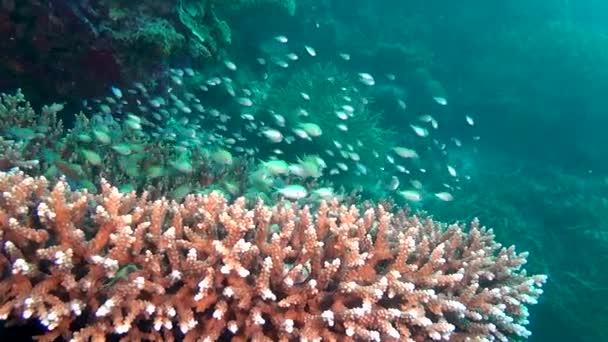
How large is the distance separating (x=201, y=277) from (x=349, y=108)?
6726 mm

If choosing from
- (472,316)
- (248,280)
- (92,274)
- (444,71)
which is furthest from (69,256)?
(444,71)

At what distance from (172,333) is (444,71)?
16.4 metres

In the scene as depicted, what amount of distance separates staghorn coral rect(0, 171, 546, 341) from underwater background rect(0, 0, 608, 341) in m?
1.49

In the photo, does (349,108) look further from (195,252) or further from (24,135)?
(195,252)

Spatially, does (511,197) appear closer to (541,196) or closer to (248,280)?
(541,196)

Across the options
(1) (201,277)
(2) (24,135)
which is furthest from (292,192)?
(2) (24,135)

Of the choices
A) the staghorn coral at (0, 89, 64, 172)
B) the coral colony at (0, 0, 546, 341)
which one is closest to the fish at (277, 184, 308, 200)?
the coral colony at (0, 0, 546, 341)

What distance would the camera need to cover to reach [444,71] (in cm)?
1741

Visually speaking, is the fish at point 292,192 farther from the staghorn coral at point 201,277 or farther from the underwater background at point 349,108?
the staghorn coral at point 201,277

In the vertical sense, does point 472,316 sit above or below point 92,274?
above

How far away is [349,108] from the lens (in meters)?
9.19

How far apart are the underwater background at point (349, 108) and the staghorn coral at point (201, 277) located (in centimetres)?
149

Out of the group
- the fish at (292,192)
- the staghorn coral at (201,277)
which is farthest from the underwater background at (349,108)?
the staghorn coral at (201,277)

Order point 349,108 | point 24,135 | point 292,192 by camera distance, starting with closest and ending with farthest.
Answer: point 24,135, point 292,192, point 349,108
